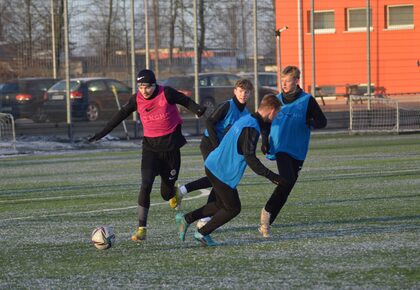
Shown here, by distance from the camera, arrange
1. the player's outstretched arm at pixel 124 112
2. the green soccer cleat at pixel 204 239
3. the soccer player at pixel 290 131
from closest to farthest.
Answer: the green soccer cleat at pixel 204 239 → the soccer player at pixel 290 131 → the player's outstretched arm at pixel 124 112

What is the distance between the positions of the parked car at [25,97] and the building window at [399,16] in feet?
38.5

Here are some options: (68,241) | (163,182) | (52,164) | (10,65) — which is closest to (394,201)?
(163,182)

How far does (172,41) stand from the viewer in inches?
1148

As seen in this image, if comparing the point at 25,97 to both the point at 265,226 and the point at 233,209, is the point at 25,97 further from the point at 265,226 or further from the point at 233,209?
the point at 233,209

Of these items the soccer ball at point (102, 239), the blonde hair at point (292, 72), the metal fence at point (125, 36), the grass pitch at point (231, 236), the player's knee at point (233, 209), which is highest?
the metal fence at point (125, 36)

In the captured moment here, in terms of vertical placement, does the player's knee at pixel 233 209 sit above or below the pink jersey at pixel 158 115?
below

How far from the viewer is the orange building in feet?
104

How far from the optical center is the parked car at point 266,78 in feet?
100

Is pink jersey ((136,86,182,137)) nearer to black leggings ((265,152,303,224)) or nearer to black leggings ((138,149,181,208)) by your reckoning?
black leggings ((138,149,181,208))

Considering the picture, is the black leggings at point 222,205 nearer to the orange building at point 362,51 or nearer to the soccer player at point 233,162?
the soccer player at point 233,162

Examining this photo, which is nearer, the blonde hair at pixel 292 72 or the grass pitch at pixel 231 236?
the grass pitch at pixel 231 236

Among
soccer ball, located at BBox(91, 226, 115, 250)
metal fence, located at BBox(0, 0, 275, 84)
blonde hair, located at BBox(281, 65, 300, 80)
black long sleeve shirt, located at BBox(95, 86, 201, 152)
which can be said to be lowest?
soccer ball, located at BBox(91, 226, 115, 250)

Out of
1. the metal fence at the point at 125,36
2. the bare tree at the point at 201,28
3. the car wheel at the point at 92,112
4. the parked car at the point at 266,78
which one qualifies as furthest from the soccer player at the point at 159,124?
the parked car at the point at 266,78

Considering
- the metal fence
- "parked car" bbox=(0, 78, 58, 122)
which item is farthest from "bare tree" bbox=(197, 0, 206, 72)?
"parked car" bbox=(0, 78, 58, 122)
